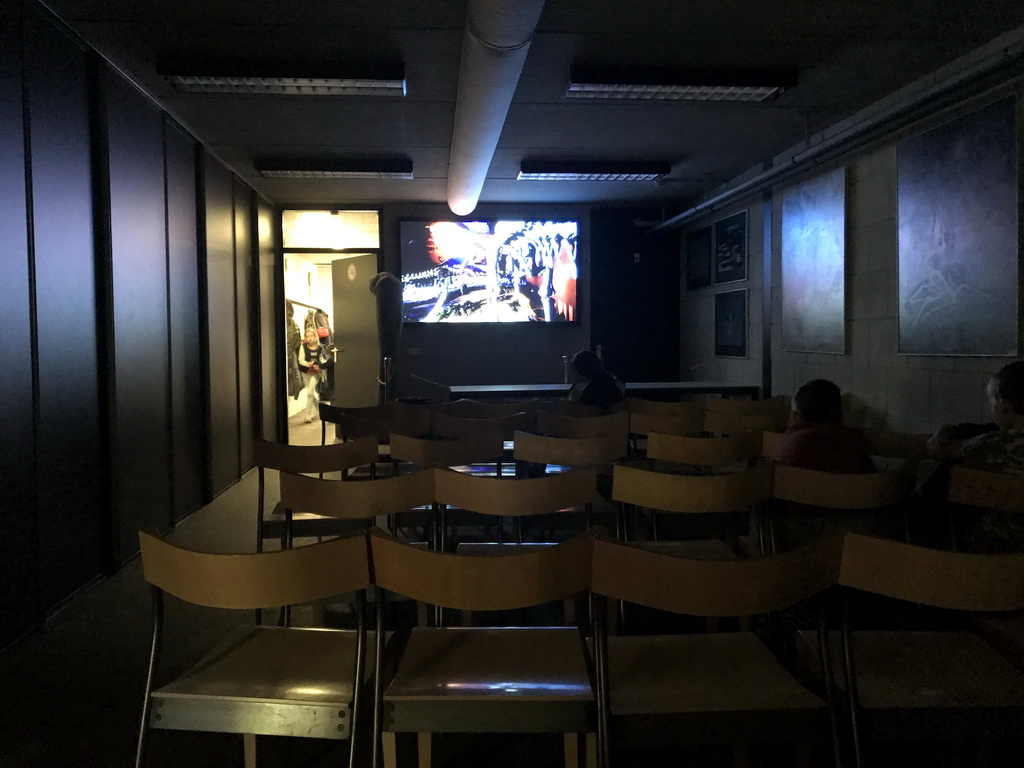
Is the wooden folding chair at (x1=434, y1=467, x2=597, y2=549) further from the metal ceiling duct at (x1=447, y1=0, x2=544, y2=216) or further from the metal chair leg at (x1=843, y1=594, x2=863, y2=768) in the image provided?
the metal ceiling duct at (x1=447, y1=0, x2=544, y2=216)

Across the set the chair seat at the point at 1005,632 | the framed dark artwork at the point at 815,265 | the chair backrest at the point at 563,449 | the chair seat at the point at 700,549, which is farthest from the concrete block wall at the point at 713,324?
the chair seat at the point at 1005,632

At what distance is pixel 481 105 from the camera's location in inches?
163

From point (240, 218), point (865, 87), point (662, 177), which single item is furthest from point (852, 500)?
point (240, 218)

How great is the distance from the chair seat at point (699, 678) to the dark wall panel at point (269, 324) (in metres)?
6.09

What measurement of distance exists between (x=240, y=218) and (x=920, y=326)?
5626mm

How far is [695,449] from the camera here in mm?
2662

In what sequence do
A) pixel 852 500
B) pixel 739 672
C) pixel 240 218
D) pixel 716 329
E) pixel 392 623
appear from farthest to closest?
pixel 716 329 < pixel 240 218 < pixel 392 623 < pixel 852 500 < pixel 739 672

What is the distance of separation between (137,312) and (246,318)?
2.63 metres

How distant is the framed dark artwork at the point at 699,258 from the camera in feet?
24.9

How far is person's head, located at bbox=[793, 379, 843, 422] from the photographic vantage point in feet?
8.93

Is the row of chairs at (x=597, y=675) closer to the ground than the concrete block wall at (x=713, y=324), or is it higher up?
closer to the ground

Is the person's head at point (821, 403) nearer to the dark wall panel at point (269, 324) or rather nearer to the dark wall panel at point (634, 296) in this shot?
the dark wall panel at point (269, 324)

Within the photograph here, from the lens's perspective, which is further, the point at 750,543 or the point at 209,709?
the point at 750,543

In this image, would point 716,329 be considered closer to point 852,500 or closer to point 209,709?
point 852,500
